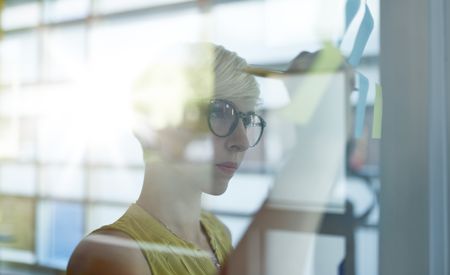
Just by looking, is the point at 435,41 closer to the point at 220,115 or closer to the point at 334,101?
the point at 334,101

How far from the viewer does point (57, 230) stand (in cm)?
125

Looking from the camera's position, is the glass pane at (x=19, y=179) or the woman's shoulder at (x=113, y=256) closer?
the woman's shoulder at (x=113, y=256)

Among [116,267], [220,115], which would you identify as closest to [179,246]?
[116,267]

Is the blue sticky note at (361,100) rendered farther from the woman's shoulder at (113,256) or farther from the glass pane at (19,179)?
the glass pane at (19,179)

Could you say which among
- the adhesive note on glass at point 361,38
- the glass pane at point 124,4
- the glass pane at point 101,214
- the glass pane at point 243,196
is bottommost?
the glass pane at point 101,214

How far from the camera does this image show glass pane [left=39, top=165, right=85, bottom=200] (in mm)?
1258

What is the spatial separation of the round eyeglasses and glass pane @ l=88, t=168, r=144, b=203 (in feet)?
0.55

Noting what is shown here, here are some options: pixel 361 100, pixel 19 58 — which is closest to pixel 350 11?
pixel 361 100

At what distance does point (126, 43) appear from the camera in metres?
1.02

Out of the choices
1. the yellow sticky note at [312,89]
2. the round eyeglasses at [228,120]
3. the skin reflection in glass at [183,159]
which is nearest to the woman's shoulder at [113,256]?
the skin reflection in glass at [183,159]

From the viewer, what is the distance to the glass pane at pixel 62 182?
1.26m

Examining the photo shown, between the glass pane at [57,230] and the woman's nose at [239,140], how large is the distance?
36 cm

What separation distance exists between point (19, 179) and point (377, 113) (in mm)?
1050

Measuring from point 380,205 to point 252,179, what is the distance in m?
0.25
